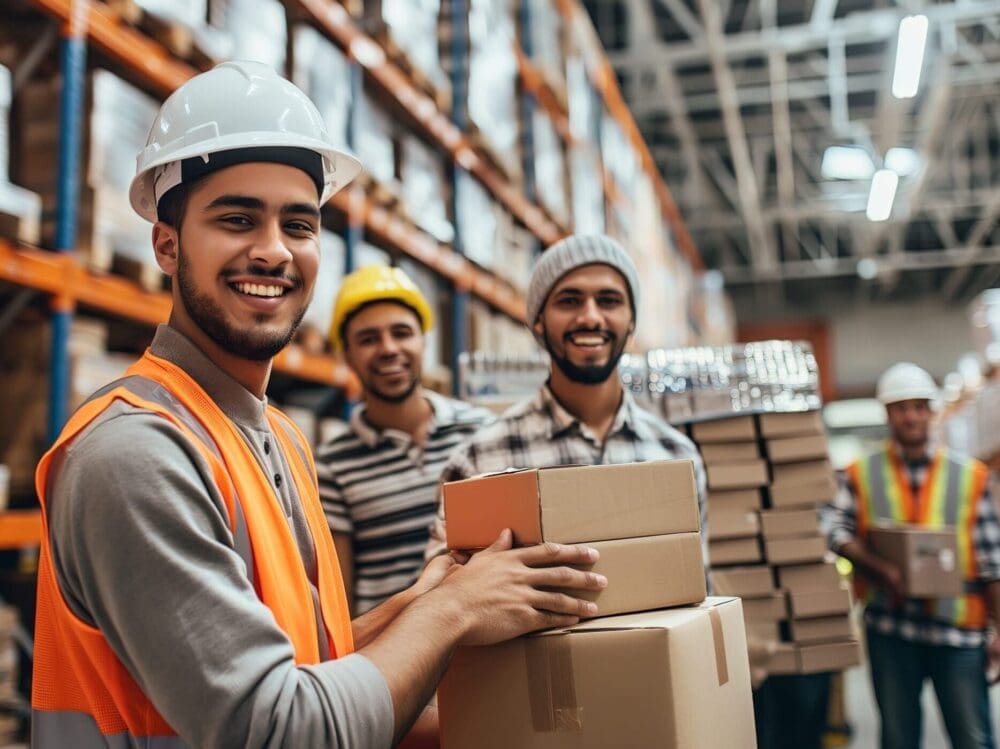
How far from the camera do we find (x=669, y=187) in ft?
66.3

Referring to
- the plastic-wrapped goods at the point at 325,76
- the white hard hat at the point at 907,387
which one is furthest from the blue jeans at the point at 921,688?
the plastic-wrapped goods at the point at 325,76

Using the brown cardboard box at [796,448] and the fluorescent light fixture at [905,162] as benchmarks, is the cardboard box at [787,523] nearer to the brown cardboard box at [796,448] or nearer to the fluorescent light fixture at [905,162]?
the brown cardboard box at [796,448]

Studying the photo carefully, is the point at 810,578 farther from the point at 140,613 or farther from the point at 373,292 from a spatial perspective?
the point at 140,613

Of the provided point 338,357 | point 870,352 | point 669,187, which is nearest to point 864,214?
point 669,187

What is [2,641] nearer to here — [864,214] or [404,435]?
[404,435]

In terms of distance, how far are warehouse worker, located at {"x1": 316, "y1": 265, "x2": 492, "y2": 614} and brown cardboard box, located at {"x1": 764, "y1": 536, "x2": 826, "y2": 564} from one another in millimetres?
1325

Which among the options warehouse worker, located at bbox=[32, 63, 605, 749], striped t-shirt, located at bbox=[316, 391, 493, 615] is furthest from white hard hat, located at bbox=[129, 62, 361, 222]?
striped t-shirt, located at bbox=[316, 391, 493, 615]

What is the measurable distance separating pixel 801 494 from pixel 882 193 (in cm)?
1339

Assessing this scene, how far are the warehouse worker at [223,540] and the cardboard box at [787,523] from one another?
8.25 ft

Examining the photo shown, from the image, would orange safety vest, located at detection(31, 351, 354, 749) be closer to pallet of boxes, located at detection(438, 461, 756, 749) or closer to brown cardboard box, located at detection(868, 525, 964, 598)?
pallet of boxes, located at detection(438, 461, 756, 749)

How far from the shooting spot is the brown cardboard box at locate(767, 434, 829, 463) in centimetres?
394

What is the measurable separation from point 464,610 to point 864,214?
798 inches

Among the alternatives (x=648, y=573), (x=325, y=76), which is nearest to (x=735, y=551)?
(x=648, y=573)

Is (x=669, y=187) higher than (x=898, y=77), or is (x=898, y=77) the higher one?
(x=669, y=187)
